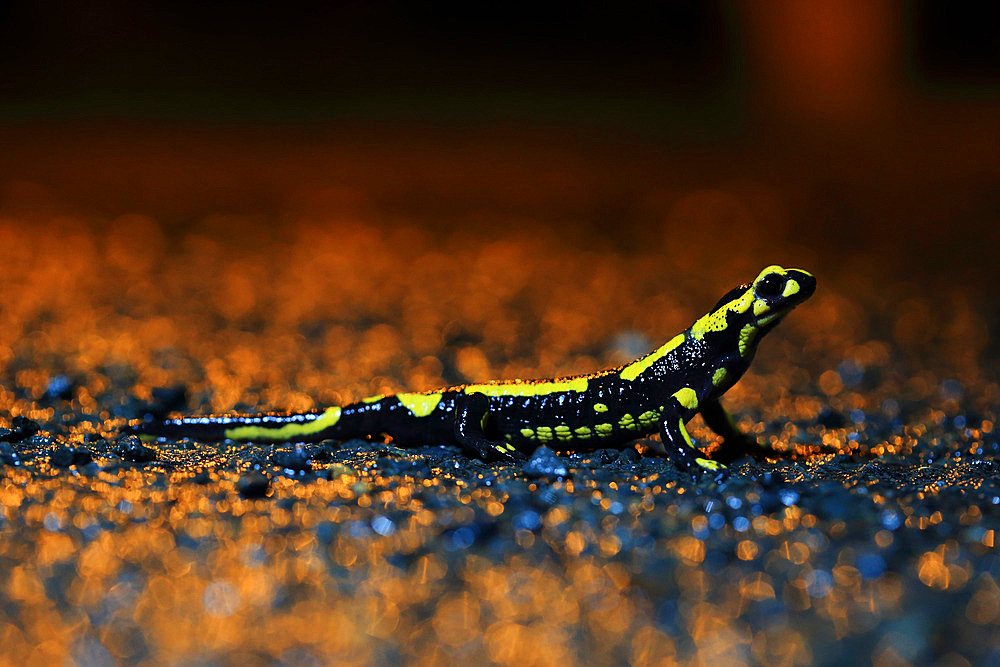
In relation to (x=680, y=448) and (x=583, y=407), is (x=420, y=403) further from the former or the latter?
(x=680, y=448)

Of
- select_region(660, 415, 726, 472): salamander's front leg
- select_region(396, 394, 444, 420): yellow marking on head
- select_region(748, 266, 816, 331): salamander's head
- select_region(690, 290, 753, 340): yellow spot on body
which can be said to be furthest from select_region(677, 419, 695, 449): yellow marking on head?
select_region(396, 394, 444, 420): yellow marking on head

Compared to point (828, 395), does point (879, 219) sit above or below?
above

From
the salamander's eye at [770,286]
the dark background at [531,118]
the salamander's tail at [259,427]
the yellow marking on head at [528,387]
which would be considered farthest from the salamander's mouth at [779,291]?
the dark background at [531,118]

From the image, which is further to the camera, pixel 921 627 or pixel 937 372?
pixel 937 372

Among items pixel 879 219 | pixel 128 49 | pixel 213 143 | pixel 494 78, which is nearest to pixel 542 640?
pixel 879 219

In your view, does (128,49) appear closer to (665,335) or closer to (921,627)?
(665,335)

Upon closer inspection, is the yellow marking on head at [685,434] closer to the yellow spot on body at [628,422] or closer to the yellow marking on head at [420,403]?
the yellow spot on body at [628,422]

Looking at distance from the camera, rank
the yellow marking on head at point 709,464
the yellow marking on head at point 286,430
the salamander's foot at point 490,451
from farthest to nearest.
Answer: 1. the yellow marking on head at point 286,430
2. the salamander's foot at point 490,451
3. the yellow marking on head at point 709,464
